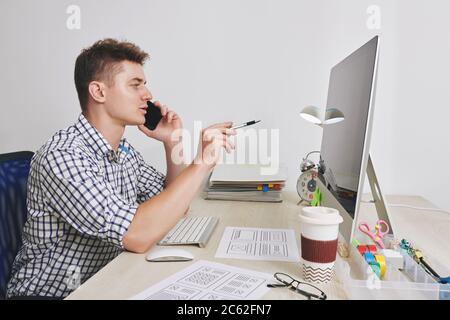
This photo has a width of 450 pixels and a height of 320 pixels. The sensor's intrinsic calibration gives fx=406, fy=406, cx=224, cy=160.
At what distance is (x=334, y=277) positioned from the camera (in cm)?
79

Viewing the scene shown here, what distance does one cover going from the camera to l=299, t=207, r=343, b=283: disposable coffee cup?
0.73m

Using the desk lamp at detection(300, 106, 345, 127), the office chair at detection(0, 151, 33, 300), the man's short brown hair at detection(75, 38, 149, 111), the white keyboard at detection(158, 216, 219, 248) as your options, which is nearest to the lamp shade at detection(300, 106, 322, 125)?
the desk lamp at detection(300, 106, 345, 127)

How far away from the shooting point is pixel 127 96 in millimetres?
1252

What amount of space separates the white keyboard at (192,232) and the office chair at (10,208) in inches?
17.3

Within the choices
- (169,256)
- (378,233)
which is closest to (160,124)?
(169,256)

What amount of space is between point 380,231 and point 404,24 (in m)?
0.95

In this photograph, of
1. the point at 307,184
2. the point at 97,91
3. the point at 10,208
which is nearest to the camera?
the point at 10,208

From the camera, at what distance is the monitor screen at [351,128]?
764 mm

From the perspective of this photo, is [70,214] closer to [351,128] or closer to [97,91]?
[97,91]

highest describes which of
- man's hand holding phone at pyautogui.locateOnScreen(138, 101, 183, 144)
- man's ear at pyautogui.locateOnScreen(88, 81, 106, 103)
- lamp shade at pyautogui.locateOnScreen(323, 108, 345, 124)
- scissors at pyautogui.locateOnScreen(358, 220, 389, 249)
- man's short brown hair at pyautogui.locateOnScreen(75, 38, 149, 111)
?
man's short brown hair at pyautogui.locateOnScreen(75, 38, 149, 111)

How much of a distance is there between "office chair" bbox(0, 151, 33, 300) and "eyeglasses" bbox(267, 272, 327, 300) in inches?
29.5

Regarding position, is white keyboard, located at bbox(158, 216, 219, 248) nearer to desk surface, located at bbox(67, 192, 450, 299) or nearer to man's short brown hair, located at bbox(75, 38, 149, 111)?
desk surface, located at bbox(67, 192, 450, 299)

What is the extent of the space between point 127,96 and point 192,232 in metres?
0.49
